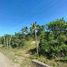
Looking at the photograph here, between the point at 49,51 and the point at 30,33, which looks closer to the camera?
the point at 49,51

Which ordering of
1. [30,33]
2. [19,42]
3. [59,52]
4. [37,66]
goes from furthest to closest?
[30,33], [19,42], [59,52], [37,66]

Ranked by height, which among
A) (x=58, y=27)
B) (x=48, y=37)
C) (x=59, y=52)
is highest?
(x=58, y=27)

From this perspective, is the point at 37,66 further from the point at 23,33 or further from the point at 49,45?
the point at 23,33

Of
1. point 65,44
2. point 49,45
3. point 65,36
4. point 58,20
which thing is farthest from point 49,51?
point 58,20

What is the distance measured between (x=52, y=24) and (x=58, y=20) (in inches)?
51.0

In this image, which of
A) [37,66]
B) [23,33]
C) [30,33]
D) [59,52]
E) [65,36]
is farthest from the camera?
[23,33]

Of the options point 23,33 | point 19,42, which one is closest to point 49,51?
point 19,42

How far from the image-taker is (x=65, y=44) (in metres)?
21.7

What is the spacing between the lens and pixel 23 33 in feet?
156

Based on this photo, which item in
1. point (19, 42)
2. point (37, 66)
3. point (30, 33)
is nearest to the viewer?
point (37, 66)

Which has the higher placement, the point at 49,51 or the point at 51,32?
the point at 51,32

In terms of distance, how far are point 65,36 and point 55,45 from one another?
329 cm

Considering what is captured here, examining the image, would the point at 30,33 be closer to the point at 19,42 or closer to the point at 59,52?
the point at 19,42

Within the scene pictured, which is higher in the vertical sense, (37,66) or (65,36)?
(65,36)
